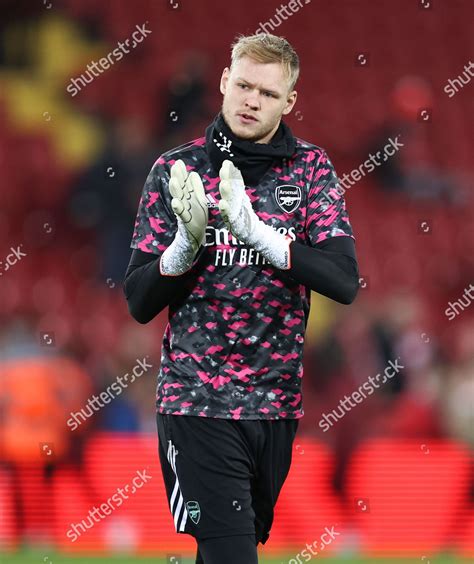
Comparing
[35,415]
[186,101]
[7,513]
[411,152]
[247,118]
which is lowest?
[7,513]

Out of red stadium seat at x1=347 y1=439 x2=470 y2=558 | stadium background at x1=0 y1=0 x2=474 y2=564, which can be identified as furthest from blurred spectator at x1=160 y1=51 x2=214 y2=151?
red stadium seat at x1=347 y1=439 x2=470 y2=558

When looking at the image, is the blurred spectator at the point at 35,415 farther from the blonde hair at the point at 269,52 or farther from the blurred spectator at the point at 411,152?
the blonde hair at the point at 269,52

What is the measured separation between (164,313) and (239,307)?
10.2ft

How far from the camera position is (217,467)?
8.44ft

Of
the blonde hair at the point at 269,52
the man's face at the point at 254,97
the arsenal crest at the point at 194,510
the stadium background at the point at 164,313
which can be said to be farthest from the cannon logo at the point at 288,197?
the stadium background at the point at 164,313

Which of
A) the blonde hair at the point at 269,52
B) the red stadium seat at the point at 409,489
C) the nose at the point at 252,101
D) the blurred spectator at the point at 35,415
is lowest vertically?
the red stadium seat at the point at 409,489

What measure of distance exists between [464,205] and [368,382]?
3.52 feet

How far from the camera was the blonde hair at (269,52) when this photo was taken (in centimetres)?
262

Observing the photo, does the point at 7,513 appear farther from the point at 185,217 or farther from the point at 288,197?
the point at 185,217

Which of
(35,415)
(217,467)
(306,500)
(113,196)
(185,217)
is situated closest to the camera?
(185,217)

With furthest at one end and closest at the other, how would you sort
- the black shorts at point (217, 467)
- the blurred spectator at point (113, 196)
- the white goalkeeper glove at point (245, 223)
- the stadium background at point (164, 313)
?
1. the blurred spectator at point (113, 196)
2. the stadium background at point (164, 313)
3. the black shorts at point (217, 467)
4. the white goalkeeper glove at point (245, 223)

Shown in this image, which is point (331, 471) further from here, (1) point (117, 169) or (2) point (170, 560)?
(1) point (117, 169)

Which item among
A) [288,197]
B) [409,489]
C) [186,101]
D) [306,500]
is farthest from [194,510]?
[186,101]

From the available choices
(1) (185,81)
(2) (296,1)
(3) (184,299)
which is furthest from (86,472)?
(3) (184,299)
